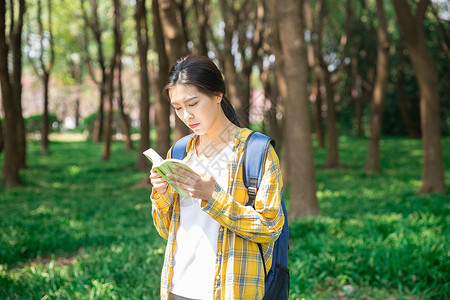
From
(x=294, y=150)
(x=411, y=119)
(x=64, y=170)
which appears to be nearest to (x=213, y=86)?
(x=294, y=150)

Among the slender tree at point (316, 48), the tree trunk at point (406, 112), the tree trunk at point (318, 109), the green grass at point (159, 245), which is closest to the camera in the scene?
the green grass at point (159, 245)

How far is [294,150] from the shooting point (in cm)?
608

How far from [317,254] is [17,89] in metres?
9.67

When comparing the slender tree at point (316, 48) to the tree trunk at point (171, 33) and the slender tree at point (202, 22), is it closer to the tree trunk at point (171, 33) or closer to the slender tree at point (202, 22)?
the slender tree at point (202, 22)

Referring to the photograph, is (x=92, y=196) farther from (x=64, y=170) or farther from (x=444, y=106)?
(x=444, y=106)

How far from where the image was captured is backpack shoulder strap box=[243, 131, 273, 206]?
1.73m

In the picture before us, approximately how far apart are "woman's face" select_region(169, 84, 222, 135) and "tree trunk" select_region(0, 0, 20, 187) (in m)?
8.35

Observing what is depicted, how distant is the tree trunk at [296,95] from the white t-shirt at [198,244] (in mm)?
4221

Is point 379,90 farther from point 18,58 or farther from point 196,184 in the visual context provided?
point 196,184

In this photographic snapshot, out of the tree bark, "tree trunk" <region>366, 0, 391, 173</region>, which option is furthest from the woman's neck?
the tree bark

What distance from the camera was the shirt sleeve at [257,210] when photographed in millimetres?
1635

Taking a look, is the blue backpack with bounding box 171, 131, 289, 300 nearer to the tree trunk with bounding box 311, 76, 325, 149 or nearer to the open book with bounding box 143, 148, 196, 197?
the open book with bounding box 143, 148, 196, 197

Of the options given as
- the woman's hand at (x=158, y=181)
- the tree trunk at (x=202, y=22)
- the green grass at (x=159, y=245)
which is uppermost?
the tree trunk at (x=202, y=22)

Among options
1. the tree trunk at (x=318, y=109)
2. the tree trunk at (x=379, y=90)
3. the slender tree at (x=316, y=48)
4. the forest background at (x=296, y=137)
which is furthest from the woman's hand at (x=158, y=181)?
the tree trunk at (x=318, y=109)
